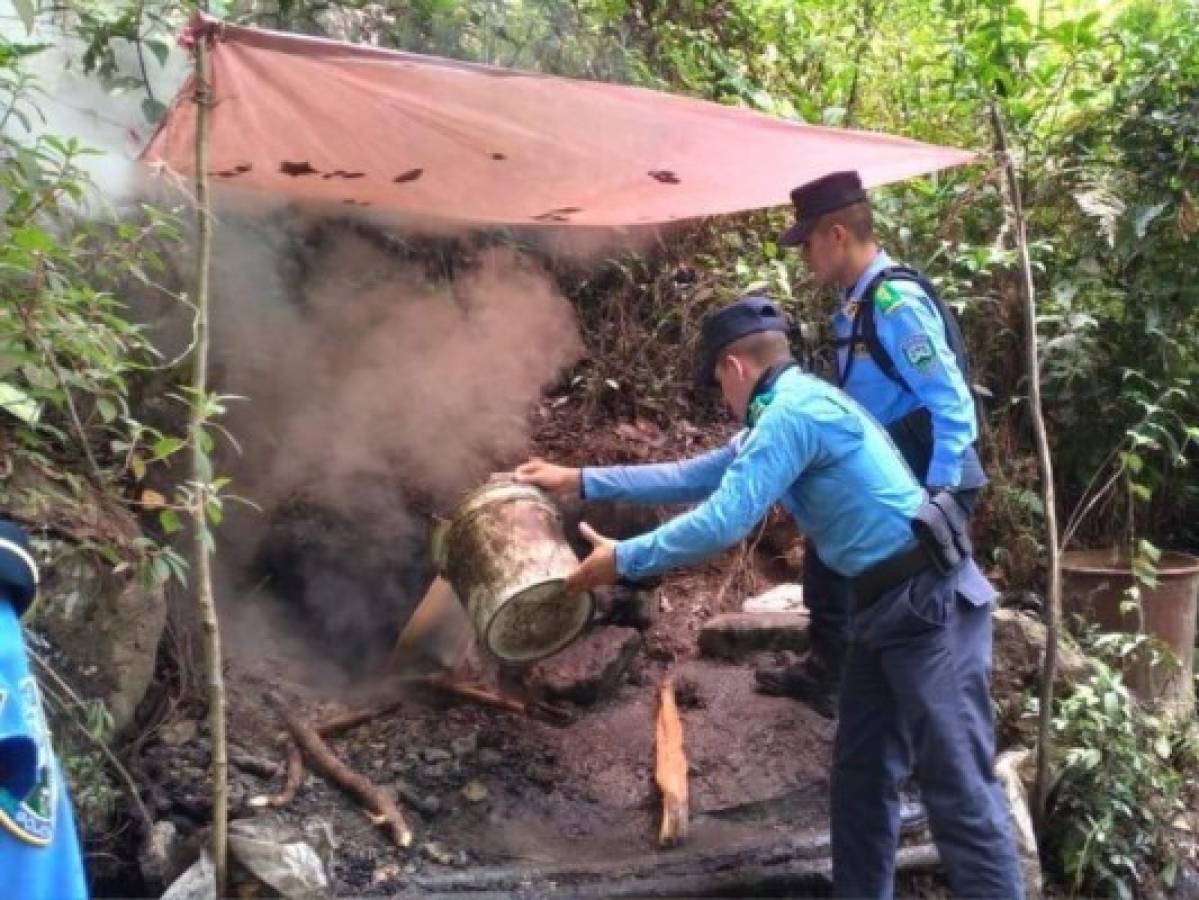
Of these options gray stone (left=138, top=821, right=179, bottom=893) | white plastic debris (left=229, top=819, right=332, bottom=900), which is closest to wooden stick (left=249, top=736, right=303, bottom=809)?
gray stone (left=138, top=821, right=179, bottom=893)

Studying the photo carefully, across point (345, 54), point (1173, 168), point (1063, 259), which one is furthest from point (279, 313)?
point (1173, 168)

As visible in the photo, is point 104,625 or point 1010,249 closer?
point 104,625

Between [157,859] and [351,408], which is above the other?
[351,408]

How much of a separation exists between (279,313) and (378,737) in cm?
262

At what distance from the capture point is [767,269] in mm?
7168

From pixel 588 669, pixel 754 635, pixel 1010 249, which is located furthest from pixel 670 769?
pixel 1010 249

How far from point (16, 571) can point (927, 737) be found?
103 inches

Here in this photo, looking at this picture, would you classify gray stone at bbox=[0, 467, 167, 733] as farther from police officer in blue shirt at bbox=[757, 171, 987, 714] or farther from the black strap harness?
the black strap harness

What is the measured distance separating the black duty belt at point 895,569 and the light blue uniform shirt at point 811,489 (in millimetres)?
23

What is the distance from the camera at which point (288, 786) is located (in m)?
4.05

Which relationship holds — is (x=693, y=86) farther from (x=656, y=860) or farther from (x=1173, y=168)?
(x=656, y=860)

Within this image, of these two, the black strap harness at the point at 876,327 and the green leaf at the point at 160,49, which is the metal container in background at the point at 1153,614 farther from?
the green leaf at the point at 160,49

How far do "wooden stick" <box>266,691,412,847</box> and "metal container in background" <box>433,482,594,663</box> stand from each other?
774 mm

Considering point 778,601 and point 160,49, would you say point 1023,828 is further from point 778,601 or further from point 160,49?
point 160,49
